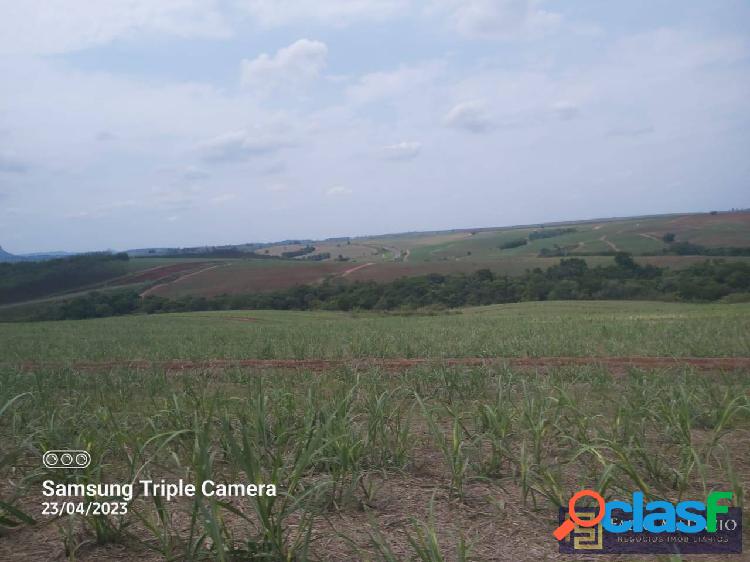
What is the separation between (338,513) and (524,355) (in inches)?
351

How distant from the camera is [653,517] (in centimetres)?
281

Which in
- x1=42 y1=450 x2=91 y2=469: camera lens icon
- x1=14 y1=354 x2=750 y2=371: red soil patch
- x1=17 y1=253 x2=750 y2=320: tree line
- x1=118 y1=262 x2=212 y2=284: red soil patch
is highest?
x1=118 y1=262 x2=212 y2=284: red soil patch

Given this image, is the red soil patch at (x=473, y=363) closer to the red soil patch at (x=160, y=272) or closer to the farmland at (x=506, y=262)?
the farmland at (x=506, y=262)

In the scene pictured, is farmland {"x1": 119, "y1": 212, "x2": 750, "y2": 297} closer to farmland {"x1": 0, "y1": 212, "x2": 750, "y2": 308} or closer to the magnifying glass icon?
farmland {"x1": 0, "y1": 212, "x2": 750, "y2": 308}

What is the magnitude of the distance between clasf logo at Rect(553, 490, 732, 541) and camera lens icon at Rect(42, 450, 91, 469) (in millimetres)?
2999

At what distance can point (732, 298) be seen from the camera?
3691cm

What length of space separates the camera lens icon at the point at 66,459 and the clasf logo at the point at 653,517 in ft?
9.84

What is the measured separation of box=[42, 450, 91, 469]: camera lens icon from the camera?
3.39 m

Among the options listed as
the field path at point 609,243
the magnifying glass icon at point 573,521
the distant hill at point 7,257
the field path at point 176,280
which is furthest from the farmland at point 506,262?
the magnifying glass icon at point 573,521

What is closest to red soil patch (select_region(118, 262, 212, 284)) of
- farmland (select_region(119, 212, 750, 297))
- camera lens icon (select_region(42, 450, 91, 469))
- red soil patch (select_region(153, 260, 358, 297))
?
red soil patch (select_region(153, 260, 358, 297))

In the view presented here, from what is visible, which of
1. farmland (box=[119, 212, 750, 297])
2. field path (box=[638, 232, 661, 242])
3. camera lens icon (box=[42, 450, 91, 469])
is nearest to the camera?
camera lens icon (box=[42, 450, 91, 469])

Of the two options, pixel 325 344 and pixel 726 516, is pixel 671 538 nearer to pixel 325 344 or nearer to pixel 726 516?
pixel 726 516

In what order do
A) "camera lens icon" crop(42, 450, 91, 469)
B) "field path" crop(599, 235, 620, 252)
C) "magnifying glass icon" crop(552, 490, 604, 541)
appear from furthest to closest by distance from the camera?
"field path" crop(599, 235, 620, 252), "camera lens icon" crop(42, 450, 91, 469), "magnifying glass icon" crop(552, 490, 604, 541)

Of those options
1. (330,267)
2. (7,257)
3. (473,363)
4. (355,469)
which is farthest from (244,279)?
(355,469)
